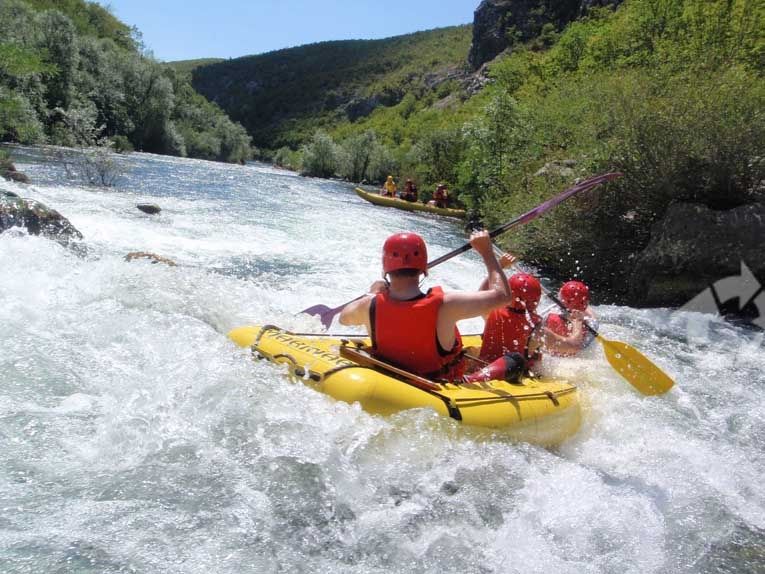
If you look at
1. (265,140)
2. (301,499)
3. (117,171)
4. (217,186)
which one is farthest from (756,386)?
(265,140)

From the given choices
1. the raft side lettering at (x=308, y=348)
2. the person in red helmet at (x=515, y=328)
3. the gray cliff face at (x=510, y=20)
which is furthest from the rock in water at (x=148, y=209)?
the gray cliff face at (x=510, y=20)

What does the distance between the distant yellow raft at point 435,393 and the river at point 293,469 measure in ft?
0.30

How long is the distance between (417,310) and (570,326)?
2.44 metres

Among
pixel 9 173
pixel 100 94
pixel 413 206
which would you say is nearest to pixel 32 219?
pixel 9 173

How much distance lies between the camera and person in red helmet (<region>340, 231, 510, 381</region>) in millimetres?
3523

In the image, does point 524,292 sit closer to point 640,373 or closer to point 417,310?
point 417,310

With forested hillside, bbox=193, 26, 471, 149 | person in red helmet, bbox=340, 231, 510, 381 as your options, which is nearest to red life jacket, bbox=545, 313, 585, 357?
person in red helmet, bbox=340, 231, 510, 381

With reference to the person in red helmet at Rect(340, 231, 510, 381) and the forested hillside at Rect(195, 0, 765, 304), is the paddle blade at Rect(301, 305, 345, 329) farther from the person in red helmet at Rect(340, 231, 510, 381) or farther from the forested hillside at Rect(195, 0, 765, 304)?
the forested hillside at Rect(195, 0, 765, 304)

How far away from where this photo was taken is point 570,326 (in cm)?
558

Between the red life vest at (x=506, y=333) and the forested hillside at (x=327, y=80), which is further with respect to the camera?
the forested hillside at (x=327, y=80)

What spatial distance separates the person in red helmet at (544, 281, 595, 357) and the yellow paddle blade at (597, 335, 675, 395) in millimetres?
286

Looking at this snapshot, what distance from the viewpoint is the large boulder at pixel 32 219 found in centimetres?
841

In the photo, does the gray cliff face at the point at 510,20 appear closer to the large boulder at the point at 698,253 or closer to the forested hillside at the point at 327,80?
the forested hillside at the point at 327,80

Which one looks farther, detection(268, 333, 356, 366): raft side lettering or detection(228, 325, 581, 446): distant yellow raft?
detection(268, 333, 356, 366): raft side lettering
